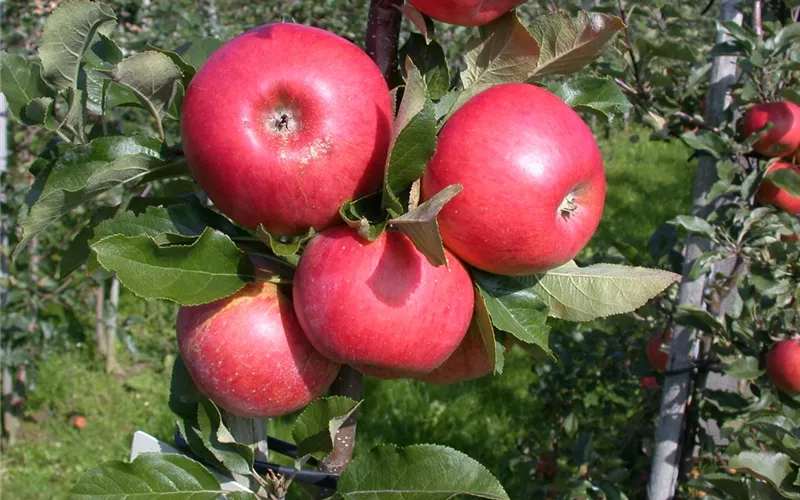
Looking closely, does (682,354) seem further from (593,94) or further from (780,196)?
(593,94)

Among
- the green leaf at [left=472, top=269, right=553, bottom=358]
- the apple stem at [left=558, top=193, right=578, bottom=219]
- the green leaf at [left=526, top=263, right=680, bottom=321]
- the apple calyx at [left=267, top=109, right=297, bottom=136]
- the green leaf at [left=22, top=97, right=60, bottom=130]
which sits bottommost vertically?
the green leaf at [left=526, top=263, right=680, bottom=321]

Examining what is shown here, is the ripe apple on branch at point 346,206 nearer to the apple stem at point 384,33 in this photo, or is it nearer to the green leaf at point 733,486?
the apple stem at point 384,33

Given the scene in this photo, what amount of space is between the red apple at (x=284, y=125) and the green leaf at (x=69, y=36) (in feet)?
0.52

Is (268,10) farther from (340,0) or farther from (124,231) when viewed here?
(124,231)

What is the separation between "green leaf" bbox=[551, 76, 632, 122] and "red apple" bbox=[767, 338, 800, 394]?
0.93 m

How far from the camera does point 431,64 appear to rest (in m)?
0.84

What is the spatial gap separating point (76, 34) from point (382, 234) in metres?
0.38

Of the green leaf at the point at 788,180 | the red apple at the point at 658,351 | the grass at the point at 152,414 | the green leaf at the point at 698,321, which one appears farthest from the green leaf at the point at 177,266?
the grass at the point at 152,414

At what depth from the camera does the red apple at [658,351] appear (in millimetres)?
1931

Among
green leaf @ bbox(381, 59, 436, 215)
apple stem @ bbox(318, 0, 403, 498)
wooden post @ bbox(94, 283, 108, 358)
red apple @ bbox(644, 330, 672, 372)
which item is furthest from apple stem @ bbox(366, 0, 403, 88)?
wooden post @ bbox(94, 283, 108, 358)

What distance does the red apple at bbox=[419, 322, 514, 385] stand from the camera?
84cm

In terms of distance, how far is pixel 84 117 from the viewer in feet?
2.78

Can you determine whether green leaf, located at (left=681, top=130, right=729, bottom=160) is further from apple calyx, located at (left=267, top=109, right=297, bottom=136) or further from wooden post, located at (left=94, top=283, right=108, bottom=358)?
wooden post, located at (left=94, top=283, right=108, bottom=358)

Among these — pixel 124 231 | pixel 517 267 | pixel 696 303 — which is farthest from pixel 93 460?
pixel 517 267
